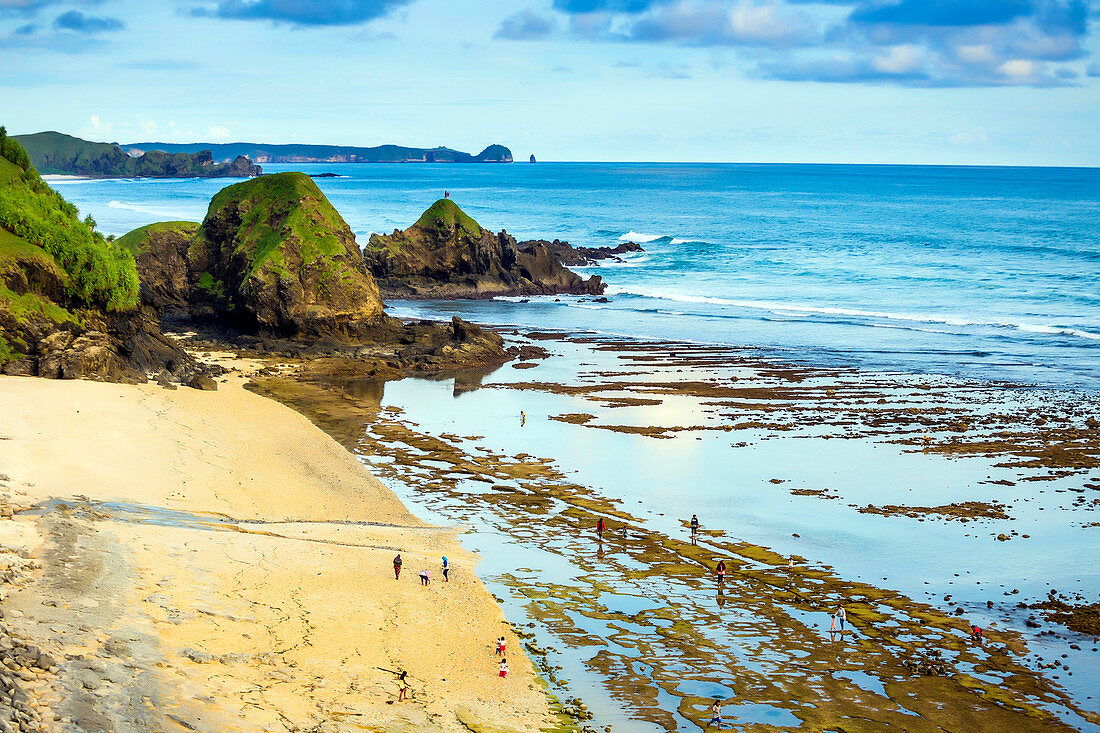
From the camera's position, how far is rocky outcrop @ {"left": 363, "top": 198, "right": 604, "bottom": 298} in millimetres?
84625

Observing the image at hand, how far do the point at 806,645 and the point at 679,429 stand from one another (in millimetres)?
19306

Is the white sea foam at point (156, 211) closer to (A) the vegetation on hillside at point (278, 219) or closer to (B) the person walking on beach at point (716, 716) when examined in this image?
(A) the vegetation on hillside at point (278, 219)

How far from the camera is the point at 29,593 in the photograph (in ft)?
61.9

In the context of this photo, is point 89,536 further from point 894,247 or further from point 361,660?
point 894,247

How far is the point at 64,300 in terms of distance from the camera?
41.1 meters

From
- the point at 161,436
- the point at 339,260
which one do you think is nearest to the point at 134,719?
the point at 161,436

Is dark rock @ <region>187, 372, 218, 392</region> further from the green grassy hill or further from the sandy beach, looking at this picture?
the sandy beach

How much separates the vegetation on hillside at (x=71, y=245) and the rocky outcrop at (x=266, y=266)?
30.0 ft

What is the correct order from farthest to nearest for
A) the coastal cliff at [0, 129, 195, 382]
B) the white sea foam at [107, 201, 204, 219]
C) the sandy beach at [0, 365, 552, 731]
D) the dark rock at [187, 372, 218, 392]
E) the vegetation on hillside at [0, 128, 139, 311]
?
the white sea foam at [107, 201, 204, 219] < the dark rock at [187, 372, 218, 392] < the vegetation on hillside at [0, 128, 139, 311] < the coastal cliff at [0, 129, 195, 382] < the sandy beach at [0, 365, 552, 731]

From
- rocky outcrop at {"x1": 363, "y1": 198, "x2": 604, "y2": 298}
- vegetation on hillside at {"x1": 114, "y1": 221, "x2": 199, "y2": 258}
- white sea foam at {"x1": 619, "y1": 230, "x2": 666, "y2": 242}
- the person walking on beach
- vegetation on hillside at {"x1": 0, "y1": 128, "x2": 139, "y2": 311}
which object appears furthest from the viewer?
white sea foam at {"x1": 619, "y1": 230, "x2": 666, "y2": 242}

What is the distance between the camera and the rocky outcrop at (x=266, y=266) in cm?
5628

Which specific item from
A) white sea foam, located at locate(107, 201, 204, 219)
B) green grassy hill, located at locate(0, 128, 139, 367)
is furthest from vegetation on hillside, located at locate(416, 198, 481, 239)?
white sea foam, located at locate(107, 201, 204, 219)

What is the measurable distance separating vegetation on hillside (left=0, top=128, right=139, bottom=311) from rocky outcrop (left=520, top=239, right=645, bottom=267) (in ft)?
194

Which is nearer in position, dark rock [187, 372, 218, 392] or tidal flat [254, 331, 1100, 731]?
tidal flat [254, 331, 1100, 731]
